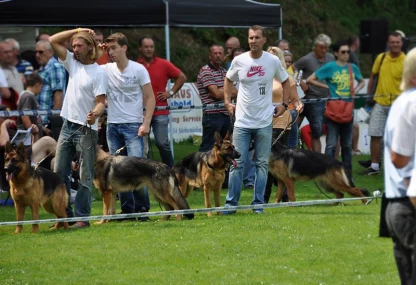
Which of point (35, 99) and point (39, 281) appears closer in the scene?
point (39, 281)

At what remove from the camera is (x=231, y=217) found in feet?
Answer: 35.8

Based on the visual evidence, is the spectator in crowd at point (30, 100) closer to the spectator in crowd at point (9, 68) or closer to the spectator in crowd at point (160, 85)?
the spectator in crowd at point (9, 68)

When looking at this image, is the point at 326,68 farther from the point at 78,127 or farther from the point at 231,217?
the point at 78,127

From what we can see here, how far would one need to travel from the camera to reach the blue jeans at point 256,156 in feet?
36.3

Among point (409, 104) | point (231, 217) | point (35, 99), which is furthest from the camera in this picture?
point (35, 99)

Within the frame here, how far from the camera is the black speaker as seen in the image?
21.8m

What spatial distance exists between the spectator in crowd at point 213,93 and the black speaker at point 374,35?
8.54m

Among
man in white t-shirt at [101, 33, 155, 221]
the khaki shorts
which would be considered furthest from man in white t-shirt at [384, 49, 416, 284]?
the khaki shorts

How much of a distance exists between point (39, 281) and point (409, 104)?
135 inches

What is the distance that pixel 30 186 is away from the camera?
34.2 ft

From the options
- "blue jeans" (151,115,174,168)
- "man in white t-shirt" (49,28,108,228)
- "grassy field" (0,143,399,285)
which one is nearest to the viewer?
"grassy field" (0,143,399,285)

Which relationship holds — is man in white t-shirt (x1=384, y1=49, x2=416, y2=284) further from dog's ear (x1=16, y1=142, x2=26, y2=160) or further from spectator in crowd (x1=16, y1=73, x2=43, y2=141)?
spectator in crowd (x1=16, y1=73, x2=43, y2=141)

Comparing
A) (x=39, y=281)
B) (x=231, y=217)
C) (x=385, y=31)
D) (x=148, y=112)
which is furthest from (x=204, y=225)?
(x=385, y=31)

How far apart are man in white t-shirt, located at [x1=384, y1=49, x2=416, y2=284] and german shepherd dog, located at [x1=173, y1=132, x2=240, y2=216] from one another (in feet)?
16.9
